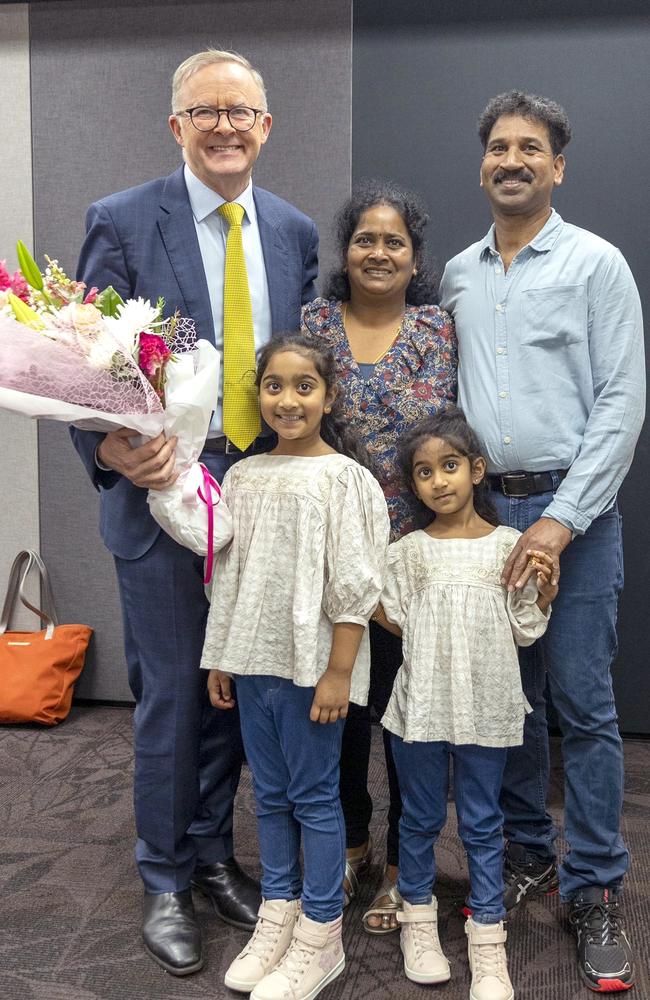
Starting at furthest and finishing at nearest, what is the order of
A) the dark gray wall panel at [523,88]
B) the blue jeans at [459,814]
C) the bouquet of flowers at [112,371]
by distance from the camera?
the dark gray wall panel at [523,88], the blue jeans at [459,814], the bouquet of flowers at [112,371]

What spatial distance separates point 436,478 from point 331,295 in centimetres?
54

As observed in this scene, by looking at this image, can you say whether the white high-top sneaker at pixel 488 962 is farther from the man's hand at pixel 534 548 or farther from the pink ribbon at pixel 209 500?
the pink ribbon at pixel 209 500

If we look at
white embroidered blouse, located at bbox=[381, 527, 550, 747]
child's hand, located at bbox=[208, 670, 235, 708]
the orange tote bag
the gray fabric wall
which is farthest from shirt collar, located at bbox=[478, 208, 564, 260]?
the orange tote bag

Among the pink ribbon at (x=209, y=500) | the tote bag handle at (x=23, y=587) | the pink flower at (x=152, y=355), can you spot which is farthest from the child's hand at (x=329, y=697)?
the tote bag handle at (x=23, y=587)

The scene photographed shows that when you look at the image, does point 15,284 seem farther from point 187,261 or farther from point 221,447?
point 221,447

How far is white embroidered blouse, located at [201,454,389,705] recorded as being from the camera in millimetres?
1806

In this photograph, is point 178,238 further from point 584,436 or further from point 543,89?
point 543,89

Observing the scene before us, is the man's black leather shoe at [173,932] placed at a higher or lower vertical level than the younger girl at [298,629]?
lower

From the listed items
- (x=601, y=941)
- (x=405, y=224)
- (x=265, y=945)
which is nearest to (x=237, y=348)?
(x=405, y=224)

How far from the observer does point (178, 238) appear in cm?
200

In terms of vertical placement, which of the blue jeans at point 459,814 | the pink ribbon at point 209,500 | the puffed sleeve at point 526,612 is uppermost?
the pink ribbon at point 209,500

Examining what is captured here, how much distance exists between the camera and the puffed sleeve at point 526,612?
188cm

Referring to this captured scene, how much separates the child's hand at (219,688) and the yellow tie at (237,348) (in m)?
0.49

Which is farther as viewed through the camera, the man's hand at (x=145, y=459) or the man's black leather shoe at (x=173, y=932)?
the man's black leather shoe at (x=173, y=932)
